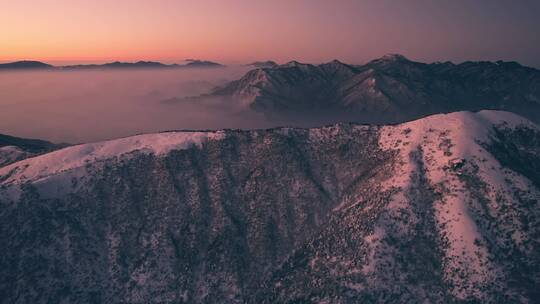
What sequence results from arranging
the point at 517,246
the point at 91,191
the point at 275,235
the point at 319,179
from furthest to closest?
the point at 319,179
the point at 91,191
the point at 275,235
the point at 517,246

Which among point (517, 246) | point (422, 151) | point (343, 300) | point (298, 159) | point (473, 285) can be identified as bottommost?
point (343, 300)

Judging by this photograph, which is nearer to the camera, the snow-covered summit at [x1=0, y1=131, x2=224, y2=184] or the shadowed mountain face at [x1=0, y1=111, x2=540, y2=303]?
the shadowed mountain face at [x1=0, y1=111, x2=540, y2=303]

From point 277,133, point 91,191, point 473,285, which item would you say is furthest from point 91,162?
point 473,285

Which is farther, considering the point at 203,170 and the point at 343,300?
the point at 203,170

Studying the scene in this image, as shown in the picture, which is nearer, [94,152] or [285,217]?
[285,217]

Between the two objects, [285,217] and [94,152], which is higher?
[94,152]

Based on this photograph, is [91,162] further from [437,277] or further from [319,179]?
[437,277]

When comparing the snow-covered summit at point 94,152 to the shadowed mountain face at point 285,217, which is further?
the snow-covered summit at point 94,152

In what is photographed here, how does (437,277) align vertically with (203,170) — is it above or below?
below
